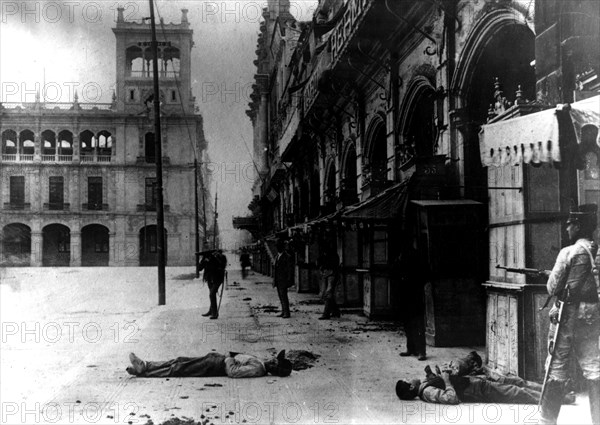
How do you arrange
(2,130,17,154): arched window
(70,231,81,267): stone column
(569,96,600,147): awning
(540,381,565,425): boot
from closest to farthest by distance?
1. (540,381,565,425): boot
2. (569,96,600,147): awning
3. (70,231,81,267): stone column
4. (2,130,17,154): arched window

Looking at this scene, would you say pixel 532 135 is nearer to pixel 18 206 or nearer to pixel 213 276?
pixel 213 276

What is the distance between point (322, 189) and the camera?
23594mm

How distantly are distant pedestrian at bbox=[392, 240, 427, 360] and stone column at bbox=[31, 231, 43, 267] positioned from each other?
181 feet

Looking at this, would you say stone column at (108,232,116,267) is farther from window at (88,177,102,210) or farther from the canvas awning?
the canvas awning

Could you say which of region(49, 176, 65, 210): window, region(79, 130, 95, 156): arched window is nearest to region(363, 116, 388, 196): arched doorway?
region(49, 176, 65, 210): window

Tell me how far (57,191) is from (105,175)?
4878 mm

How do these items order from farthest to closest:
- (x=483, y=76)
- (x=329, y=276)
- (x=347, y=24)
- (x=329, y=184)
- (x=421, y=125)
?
1. (x=329, y=184)
2. (x=347, y=24)
3. (x=329, y=276)
4. (x=421, y=125)
5. (x=483, y=76)

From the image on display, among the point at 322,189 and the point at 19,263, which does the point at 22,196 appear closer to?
the point at 19,263

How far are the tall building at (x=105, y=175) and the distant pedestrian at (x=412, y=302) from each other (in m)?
49.7

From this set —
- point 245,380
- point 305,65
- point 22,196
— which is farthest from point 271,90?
point 245,380

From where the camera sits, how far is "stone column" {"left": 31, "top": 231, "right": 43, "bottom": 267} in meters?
57.4

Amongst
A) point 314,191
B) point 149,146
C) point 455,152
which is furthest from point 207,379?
point 149,146

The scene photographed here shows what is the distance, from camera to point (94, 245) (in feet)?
193

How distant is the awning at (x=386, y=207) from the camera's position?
1063cm
